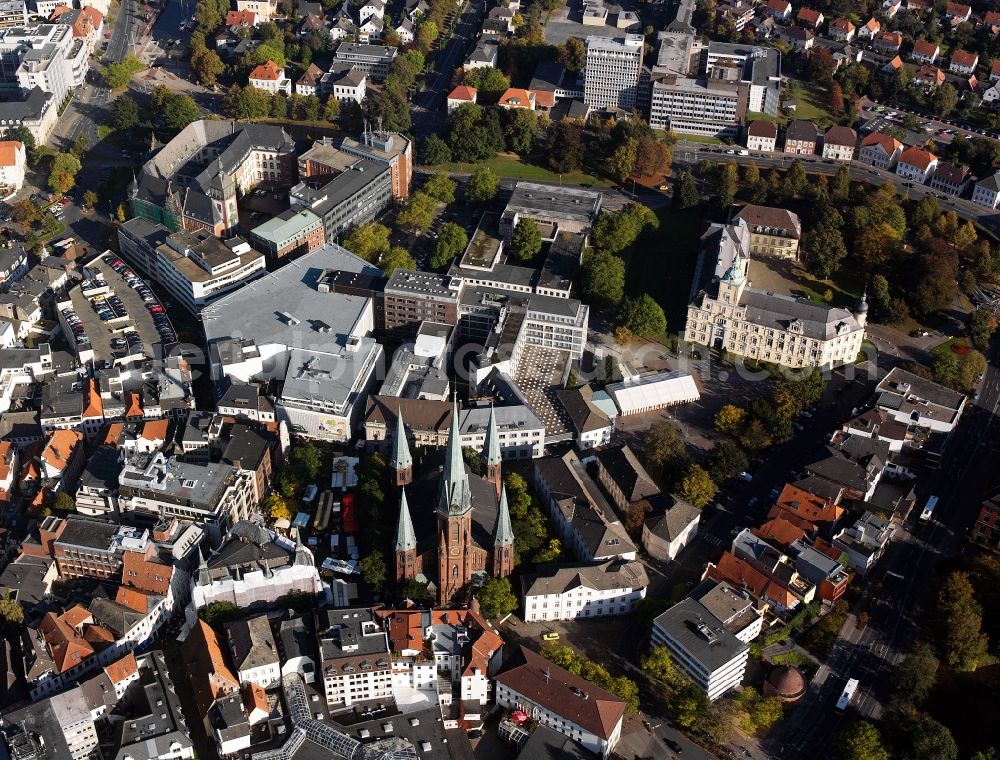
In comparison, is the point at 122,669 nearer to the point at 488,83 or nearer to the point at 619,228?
the point at 619,228

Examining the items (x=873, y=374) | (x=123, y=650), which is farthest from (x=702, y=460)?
(x=123, y=650)

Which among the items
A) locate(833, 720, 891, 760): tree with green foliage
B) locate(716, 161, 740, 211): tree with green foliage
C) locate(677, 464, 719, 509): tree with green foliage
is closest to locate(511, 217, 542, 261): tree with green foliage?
locate(716, 161, 740, 211): tree with green foliage

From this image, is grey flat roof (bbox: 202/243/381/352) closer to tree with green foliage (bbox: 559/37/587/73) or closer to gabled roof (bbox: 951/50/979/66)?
tree with green foliage (bbox: 559/37/587/73)

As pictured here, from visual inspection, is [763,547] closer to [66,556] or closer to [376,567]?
[376,567]

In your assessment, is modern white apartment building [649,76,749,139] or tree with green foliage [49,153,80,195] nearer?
tree with green foliage [49,153,80,195]

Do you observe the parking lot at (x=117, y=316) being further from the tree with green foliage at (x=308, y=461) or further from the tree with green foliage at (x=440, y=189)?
the tree with green foliage at (x=440, y=189)

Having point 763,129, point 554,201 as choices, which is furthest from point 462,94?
point 763,129

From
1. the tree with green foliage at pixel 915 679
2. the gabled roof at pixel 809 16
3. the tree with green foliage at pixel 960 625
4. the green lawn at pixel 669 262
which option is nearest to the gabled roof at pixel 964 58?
the gabled roof at pixel 809 16
